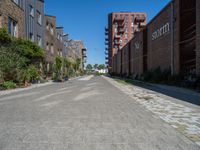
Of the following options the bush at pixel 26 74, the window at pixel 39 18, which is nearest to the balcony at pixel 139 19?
the window at pixel 39 18

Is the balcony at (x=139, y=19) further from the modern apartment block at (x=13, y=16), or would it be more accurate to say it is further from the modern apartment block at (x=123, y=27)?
the modern apartment block at (x=13, y=16)

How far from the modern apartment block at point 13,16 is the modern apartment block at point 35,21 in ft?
4.98

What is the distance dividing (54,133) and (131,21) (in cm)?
9346

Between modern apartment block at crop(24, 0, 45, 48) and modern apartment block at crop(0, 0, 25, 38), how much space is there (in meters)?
1.52

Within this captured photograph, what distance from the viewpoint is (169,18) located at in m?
23.8

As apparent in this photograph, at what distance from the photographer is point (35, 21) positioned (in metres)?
27.0

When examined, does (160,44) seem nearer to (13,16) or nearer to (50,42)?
(13,16)

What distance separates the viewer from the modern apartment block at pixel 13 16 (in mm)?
18172

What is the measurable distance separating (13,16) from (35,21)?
6.86m

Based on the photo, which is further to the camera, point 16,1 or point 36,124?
point 16,1

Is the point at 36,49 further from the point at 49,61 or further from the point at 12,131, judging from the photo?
the point at 12,131

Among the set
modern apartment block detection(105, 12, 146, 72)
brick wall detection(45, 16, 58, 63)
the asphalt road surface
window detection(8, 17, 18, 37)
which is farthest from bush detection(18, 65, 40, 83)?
modern apartment block detection(105, 12, 146, 72)

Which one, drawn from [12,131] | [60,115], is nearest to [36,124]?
[12,131]

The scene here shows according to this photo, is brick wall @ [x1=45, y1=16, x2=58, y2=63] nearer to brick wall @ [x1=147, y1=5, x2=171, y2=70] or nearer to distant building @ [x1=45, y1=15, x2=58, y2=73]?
distant building @ [x1=45, y1=15, x2=58, y2=73]
